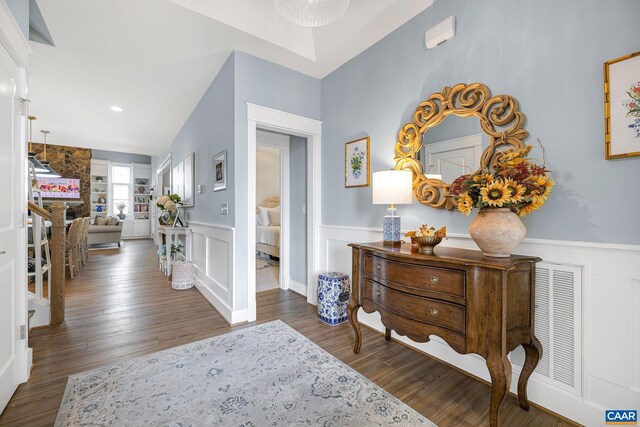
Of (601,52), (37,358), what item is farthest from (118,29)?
(601,52)

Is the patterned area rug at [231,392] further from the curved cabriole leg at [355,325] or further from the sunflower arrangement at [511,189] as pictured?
the sunflower arrangement at [511,189]

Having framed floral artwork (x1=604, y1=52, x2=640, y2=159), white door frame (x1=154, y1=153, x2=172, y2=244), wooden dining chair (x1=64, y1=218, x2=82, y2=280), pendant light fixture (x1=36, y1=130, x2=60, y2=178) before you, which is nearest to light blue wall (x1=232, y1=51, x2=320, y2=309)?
framed floral artwork (x1=604, y1=52, x2=640, y2=159)

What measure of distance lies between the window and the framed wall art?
770 cm

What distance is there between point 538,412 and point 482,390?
27cm

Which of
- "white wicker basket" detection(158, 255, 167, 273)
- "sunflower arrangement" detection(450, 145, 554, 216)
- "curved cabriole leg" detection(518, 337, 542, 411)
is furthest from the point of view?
"white wicker basket" detection(158, 255, 167, 273)

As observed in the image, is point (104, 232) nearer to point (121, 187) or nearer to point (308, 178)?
point (121, 187)

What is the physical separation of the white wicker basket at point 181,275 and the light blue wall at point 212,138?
69 cm

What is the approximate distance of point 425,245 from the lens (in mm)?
1678

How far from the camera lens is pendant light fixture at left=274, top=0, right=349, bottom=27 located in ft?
5.48

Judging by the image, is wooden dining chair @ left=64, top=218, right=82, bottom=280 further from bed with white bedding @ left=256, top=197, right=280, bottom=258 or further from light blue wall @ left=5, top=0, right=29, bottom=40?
light blue wall @ left=5, top=0, right=29, bottom=40

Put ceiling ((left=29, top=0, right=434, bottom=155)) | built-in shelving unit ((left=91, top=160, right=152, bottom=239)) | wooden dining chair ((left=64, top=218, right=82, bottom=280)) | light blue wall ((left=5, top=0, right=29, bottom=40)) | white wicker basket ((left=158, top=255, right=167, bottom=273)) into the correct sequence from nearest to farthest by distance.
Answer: light blue wall ((left=5, top=0, right=29, bottom=40)) → ceiling ((left=29, top=0, right=434, bottom=155)) → wooden dining chair ((left=64, top=218, right=82, bottom=280)) → white wicker basket ((left=158, top=255, right=167, bottom=273)) → built-in shelving unit ((left=91, top=160, right=152, bottom=239))

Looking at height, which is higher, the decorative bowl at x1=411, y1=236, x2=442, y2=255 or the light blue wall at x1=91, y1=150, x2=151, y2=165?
the light blue wall at x1=91, y1=150, x2=151, y2=165

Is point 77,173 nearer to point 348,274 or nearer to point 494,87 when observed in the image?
point 348,274

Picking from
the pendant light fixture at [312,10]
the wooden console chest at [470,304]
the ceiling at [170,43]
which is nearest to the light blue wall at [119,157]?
the ceiling at [170,43]
